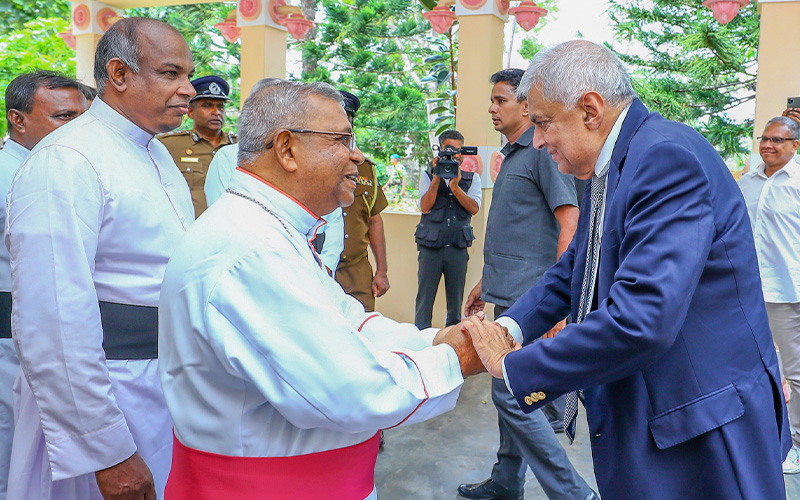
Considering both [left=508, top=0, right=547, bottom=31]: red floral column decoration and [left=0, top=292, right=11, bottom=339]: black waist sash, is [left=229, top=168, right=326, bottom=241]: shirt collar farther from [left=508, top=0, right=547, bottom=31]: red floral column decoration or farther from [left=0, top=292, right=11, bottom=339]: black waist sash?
[left=508, top=0, right=547, bottom=31]: red floral column decoration

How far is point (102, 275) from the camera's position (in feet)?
5.78

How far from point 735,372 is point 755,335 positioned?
4.1 inches

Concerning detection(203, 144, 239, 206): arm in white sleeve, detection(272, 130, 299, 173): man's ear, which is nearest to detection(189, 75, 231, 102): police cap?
detection(203, 144, 239, 206): arm in white sleeve

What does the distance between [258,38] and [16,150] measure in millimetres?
4508

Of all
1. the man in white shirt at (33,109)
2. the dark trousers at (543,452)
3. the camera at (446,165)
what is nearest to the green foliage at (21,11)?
the camera at (446,165)

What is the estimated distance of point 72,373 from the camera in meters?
1.62

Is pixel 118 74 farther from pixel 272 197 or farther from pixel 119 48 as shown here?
pixel 272 197

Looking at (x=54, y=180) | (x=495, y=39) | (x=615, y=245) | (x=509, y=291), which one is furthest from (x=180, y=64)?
(x=495, y=39)

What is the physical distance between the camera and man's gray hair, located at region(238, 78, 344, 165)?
1.39 meters

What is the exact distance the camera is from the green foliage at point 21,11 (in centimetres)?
1384

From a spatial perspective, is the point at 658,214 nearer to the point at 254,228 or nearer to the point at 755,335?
the point at 755,335

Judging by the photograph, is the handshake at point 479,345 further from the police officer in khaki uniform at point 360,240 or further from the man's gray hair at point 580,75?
the police officer in khaki uniform at point 360,240

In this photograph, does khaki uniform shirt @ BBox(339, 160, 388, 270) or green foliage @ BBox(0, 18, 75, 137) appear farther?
green foliage @ BBox(0, 18, 75, 137)

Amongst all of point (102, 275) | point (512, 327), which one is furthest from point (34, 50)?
point (512, 327)
